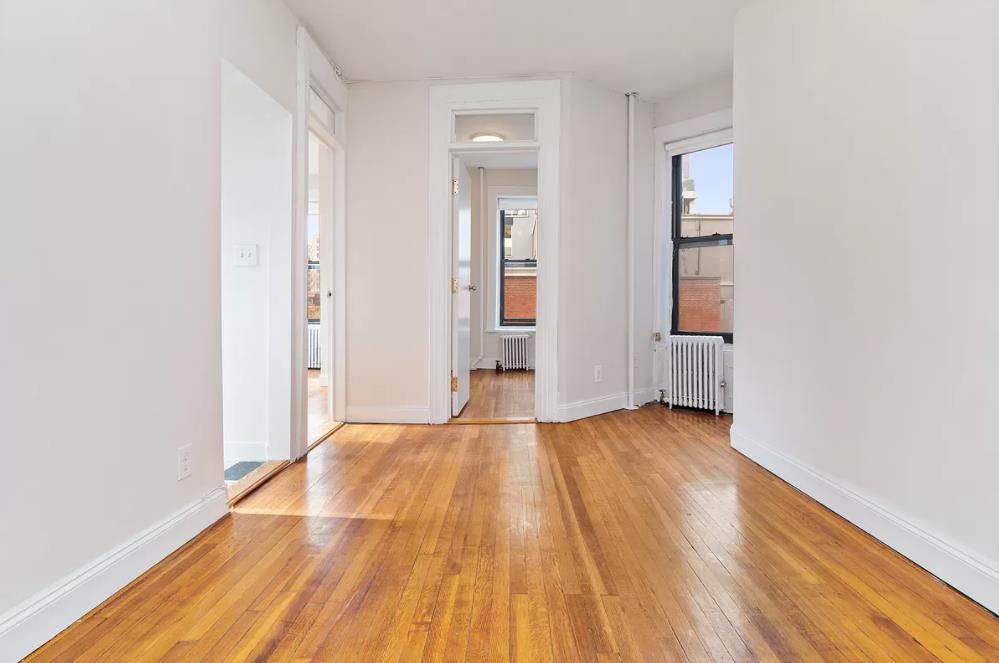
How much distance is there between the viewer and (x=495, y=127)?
4.05m

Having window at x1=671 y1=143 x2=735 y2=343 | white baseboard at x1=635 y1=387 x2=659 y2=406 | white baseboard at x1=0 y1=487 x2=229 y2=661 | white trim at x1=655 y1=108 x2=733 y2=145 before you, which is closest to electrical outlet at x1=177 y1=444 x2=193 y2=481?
white baseboard at x1=0 y1=487 x2=229 y2=661

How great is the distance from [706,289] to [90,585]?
451 centimetres

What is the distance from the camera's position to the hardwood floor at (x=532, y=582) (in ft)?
4.47

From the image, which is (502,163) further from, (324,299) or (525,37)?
(324,299)

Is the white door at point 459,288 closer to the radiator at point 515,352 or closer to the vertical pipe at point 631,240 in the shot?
the vertical pipe at point 631,240

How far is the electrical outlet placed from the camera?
197cm

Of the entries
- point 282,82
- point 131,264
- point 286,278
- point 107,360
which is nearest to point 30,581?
point 107,360

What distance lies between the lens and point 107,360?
63.7 inches

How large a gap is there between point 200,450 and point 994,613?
2734 mm

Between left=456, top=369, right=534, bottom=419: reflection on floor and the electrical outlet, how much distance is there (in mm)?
2366

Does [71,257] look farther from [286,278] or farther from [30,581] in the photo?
[286,278]

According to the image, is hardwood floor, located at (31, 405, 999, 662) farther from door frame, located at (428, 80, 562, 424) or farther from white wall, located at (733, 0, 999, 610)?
door frame, located at (428, 80, 562, 424)

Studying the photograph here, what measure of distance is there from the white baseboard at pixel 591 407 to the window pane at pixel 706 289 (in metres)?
0.93

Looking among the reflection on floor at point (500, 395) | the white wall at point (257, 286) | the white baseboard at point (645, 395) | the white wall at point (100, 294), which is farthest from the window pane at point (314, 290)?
the white wall at point (100, 294)
